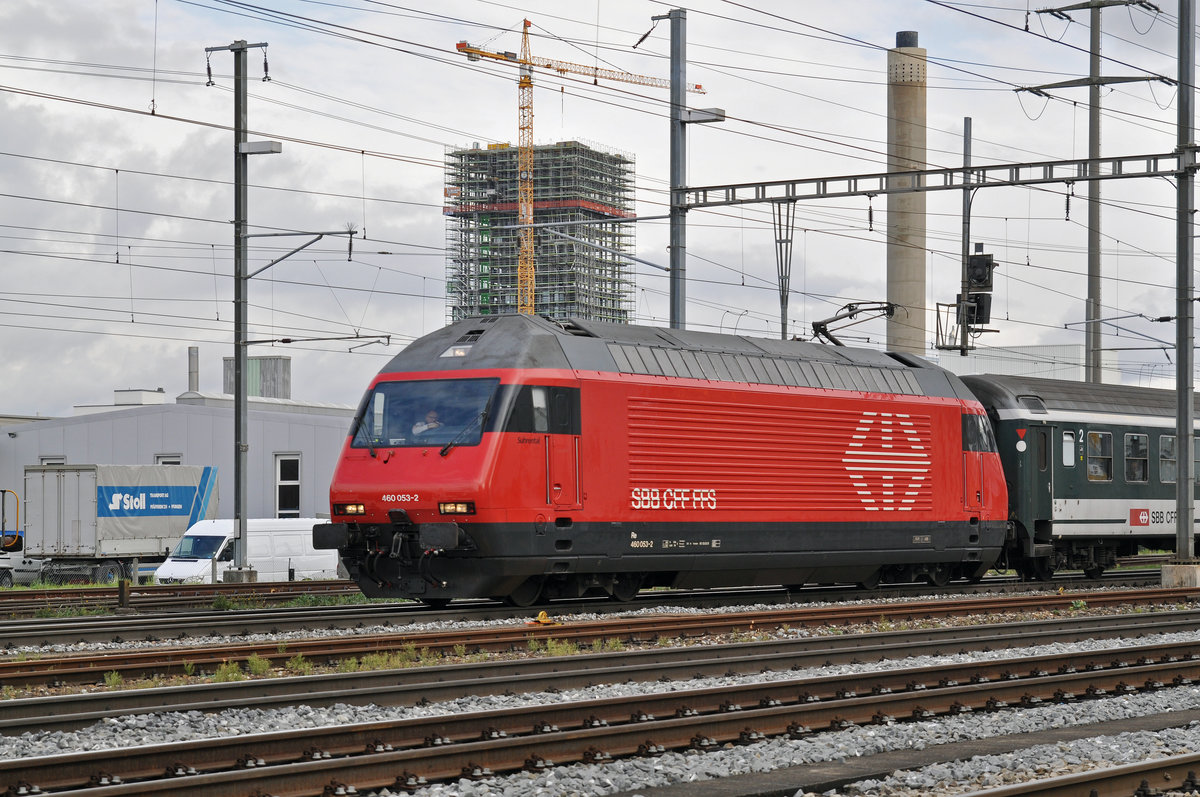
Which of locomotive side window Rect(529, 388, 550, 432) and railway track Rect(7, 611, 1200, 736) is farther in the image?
locomotive side window Rect(529, 388, 550, 432)

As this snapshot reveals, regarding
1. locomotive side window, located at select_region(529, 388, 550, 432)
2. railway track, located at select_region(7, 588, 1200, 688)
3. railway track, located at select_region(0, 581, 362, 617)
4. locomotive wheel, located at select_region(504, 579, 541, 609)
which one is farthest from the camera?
railway track, located at select_region(0, 581, 362, 617)

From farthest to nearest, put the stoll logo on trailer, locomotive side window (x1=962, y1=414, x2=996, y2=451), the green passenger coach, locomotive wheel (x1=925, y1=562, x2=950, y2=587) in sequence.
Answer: the stoll logo on trailer, the green passenger coach, locomotive wheel (x1=925, y1=562, x2=950, y2=587), locomotive side window (x1=962, y1=414, x2=996, y2=451)

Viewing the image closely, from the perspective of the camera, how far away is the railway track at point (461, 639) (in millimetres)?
13305

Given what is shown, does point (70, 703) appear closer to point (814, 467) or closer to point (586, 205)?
point (814, 467)

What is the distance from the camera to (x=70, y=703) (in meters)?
10.8

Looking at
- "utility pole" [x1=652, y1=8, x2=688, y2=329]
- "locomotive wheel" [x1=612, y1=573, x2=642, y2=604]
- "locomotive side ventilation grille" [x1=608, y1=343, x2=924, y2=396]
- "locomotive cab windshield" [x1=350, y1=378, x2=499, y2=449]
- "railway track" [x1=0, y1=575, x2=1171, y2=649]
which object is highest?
"utility pole" [x1=652, y1=8, x2=688, y2=329]

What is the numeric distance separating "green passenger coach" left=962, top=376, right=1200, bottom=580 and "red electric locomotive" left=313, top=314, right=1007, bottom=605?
3.15 m

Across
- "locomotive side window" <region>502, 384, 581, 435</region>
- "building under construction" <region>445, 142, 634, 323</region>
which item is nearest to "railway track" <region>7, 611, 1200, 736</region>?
"locomotive side window" <region>502, 384, 581, 435</region>

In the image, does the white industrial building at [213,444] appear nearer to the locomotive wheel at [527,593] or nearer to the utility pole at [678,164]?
the utility pole at [678,164]

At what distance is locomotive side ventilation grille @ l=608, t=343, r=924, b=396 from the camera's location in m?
20.3

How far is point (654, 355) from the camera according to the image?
808 inches

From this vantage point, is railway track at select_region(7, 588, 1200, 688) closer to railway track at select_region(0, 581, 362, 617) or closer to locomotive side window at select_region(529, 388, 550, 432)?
locomotive side window at select_region(529, 388, 550, 432)

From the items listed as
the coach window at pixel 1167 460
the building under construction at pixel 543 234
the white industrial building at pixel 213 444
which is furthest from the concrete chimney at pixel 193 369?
the building under construction at pixel 543 234

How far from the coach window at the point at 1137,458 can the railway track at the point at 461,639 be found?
7879 millimetres
